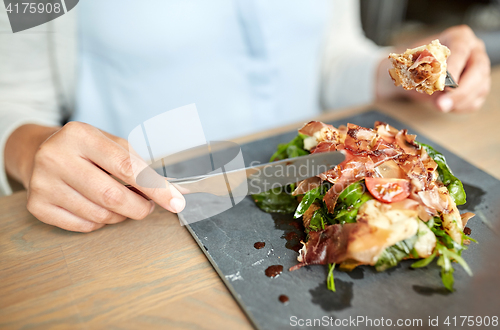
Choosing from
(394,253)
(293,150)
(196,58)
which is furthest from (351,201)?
(196,58)

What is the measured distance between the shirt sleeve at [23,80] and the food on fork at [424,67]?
1.46m

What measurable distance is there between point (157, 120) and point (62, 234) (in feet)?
1.59

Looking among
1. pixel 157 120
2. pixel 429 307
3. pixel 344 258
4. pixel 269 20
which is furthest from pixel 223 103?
pixel 429 307

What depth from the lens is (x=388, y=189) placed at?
3.18ft

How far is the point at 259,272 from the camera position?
949 mm

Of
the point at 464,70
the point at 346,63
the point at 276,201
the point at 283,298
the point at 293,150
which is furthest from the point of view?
the point at 346,63

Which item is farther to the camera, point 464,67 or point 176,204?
point 464,67

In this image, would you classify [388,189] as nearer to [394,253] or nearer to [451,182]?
[394,253]

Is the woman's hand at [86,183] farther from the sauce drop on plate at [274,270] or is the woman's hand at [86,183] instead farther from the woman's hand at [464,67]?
the woman's hand at [464,67]

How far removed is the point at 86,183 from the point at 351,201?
779 mm

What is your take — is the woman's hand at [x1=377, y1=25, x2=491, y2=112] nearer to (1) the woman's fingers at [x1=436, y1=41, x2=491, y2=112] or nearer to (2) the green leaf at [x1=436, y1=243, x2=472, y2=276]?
(1) the woman's fingers at [x1=436, y1=41, x2=491, y2=112]

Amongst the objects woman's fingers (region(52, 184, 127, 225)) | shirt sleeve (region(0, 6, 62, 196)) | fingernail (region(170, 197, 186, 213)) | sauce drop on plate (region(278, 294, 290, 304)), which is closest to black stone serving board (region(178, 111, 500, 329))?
sauce drop on plate (region(278, 294, 290, 304))

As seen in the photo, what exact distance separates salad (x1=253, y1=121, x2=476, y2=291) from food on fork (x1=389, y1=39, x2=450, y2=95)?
7.7 inches

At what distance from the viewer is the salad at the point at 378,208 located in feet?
2.97
